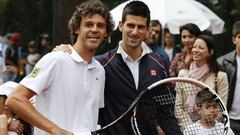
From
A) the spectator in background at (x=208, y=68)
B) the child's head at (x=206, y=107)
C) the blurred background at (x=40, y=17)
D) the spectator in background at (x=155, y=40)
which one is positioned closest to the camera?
the child's head at (x=206, y=107)

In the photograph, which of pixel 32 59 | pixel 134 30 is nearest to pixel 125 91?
pixel 134 30

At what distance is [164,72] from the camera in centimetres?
591

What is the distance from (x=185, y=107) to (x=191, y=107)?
69mm

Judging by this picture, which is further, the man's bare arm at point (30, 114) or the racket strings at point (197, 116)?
the racket strings at point (197, 116)

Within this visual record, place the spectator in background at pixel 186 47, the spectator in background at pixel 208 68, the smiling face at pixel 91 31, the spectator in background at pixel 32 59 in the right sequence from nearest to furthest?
1. the smiling face at pixel 91 31
2. the spectator in background at pixel 208 68
3. the spectator in background at pixel 186 47
4. the spectator in background at pixel 32 59

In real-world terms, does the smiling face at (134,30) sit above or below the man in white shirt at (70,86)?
above

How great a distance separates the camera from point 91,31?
5.15 meters

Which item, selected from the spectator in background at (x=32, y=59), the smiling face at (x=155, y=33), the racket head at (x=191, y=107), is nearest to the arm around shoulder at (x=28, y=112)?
the racket head at (x=191, y=107)

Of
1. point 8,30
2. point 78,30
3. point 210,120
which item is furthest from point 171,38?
point 8,30

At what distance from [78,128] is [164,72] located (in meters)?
1.08

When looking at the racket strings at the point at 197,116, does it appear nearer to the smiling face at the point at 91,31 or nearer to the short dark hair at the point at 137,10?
the short dark hair at the point at 137,10

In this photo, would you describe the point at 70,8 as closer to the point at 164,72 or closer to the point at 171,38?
the point at 164,72

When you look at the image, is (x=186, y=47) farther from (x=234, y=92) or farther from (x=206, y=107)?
(x=206, y=107)

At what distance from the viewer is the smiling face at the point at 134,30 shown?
567 cm
